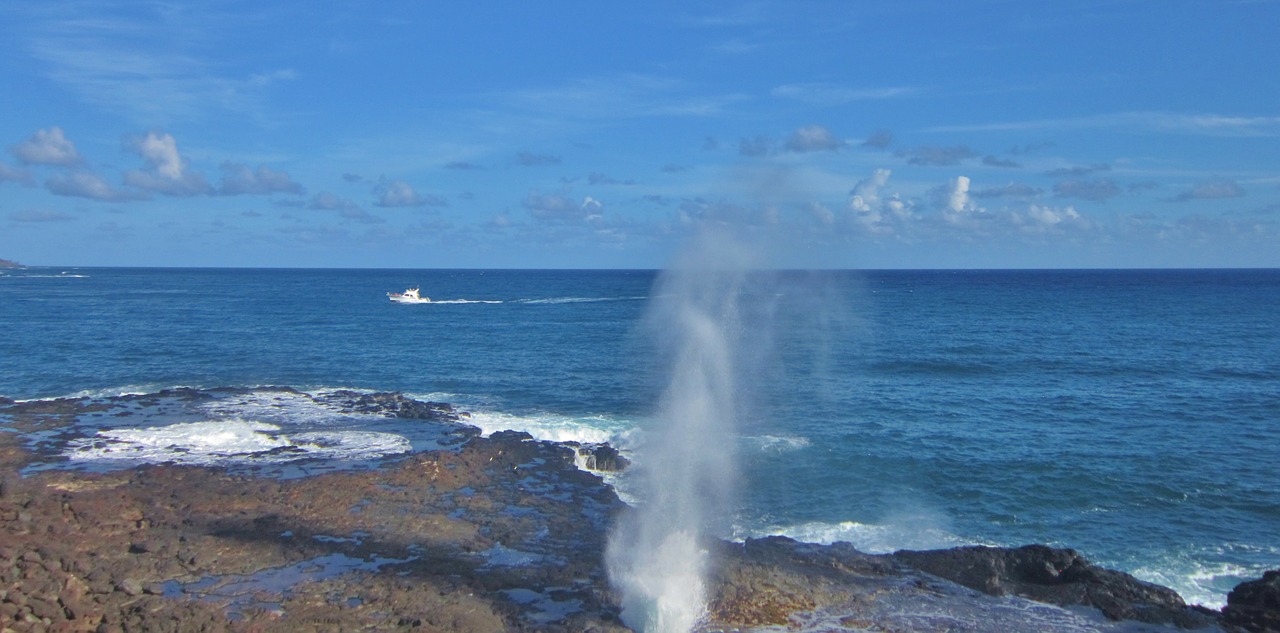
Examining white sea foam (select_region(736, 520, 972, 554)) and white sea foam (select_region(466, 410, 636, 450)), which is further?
white sea foam (select_region(466, 410, 636, 450))

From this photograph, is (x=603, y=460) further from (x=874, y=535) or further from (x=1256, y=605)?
(x=1256, y=605)

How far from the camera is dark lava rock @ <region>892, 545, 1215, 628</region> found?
20.5 metres

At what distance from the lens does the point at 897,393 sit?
5069cm

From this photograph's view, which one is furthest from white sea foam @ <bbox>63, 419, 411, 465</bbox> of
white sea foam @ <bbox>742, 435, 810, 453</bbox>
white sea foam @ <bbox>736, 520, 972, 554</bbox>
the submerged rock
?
white sea foam @ <bbox>736, 520, 972, 554</bbox>

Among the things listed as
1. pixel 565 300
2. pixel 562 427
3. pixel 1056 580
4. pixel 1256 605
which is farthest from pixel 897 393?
pixel 565 300

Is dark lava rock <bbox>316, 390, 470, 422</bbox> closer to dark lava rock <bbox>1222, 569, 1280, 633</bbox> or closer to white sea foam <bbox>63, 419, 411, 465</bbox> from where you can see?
white sea foam <bbox>63, 419, 411, 465</bbox>

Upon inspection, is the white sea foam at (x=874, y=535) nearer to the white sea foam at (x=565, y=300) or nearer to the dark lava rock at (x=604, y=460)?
the dark lava rock at (x=604, y=460)

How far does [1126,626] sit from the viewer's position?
19781 mm

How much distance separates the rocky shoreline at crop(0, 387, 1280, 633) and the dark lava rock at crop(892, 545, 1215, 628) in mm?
52

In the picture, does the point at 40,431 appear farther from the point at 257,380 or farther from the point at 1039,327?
the point at 1039,327

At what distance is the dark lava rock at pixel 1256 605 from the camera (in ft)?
65.4

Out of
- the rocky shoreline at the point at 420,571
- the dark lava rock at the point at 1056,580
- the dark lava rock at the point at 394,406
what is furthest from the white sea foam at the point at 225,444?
the dark lava rock at the point at 1056,580

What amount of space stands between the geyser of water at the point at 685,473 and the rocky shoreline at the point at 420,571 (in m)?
0.72

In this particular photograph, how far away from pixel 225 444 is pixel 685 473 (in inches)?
723
